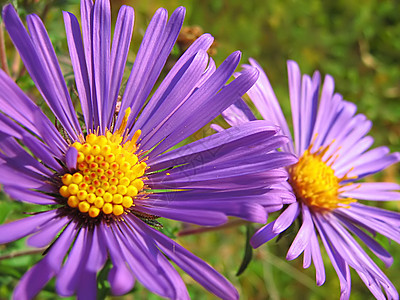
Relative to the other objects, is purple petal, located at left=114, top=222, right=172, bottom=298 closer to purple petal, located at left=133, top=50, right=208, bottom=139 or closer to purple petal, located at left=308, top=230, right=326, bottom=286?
purple petal, located at left=133, top=50, right=208, bottom=139

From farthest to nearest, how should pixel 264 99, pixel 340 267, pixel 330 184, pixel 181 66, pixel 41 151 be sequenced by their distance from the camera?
pixel 330 184 < pixel 264 99 < pixel 340 267 < pixel 181 66 < pixel 41 151

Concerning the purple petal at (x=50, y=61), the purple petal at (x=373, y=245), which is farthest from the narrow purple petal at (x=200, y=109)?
the purple petal at (x=373, y=245)

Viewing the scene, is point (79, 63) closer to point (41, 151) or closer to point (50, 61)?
point (50, 61)

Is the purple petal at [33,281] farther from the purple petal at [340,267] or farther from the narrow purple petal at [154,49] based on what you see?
the purple petal at [340,267]

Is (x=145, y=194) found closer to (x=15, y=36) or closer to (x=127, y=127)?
(x=127, y=127)

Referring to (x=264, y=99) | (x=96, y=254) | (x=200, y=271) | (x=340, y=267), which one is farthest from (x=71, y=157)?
(x=340, y=267)
